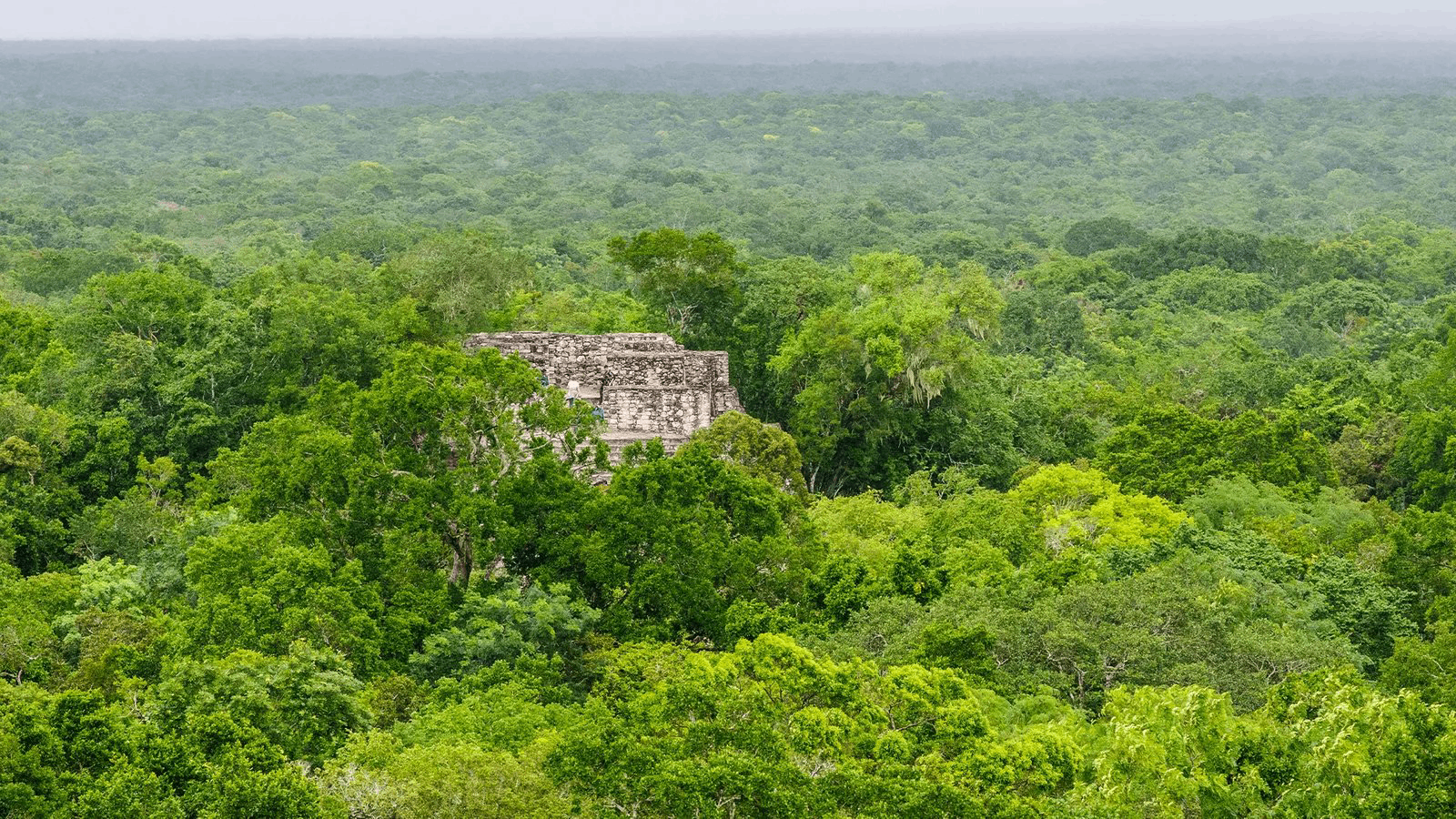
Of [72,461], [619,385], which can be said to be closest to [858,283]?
[619,385]

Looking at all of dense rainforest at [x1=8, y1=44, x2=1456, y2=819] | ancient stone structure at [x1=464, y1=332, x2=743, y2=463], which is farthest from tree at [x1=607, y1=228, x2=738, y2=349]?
ancient stone structure at [x1=464, y1=332, x2=743, y2=463]

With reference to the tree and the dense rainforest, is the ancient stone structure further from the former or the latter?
the tree

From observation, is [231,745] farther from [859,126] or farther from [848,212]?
[859,126]

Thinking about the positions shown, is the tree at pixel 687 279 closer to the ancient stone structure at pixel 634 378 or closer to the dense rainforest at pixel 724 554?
the dense rainforest at pixel 724 554

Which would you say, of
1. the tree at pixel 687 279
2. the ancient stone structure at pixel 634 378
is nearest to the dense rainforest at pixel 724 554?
the tree at pixel 687 279

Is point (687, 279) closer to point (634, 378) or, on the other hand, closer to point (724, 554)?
point (634, 378)
